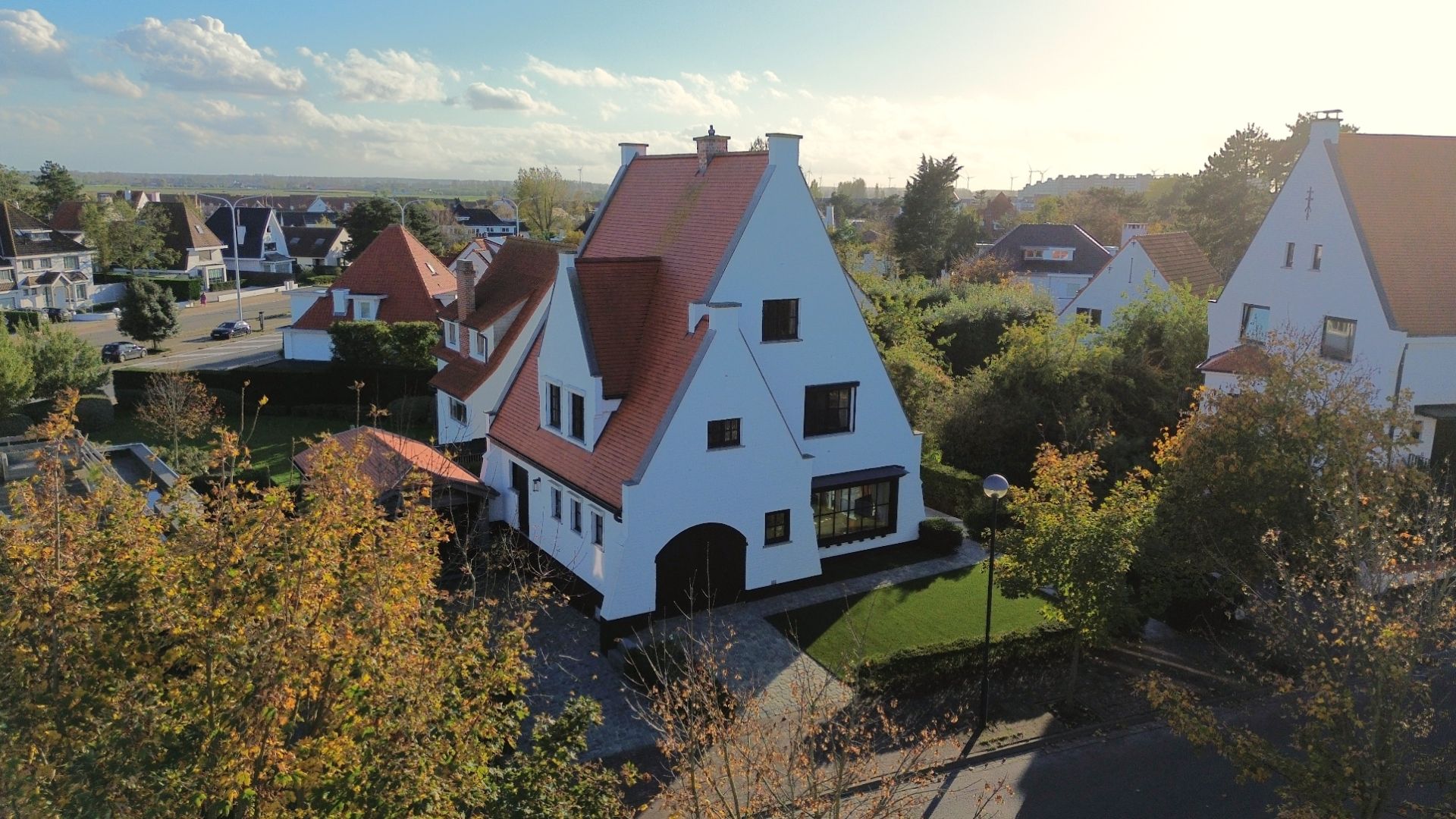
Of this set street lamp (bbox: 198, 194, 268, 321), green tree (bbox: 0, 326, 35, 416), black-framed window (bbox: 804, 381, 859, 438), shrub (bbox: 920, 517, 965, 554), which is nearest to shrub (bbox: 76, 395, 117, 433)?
green tree (bbox: 0, 326, 35, 416)

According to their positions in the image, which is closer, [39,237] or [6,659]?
[6,659]

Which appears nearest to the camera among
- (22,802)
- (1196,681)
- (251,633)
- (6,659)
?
(22,802)

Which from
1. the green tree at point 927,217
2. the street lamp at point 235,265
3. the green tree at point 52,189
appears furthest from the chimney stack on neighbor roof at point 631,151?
the green tree at point 52,189

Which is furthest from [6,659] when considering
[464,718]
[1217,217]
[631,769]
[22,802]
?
[1217,217]

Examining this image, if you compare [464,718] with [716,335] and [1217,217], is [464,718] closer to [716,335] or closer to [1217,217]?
[716,335]

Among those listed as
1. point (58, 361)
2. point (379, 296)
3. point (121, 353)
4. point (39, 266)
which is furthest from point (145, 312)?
point (39, 266)

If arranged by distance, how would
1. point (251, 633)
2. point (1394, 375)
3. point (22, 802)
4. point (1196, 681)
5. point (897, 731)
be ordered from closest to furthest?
point (22, 802) → point (251, 633) → point (897, 731) → point (1196, 681) → point (1394, 375)

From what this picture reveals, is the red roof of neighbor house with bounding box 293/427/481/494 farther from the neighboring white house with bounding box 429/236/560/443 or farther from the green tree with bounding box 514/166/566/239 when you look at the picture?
the green tree with bounding box 514/166/566/239

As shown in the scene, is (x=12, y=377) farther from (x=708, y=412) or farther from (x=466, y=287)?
(x=708, y=412)

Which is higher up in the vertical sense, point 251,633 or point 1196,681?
point 251,633
